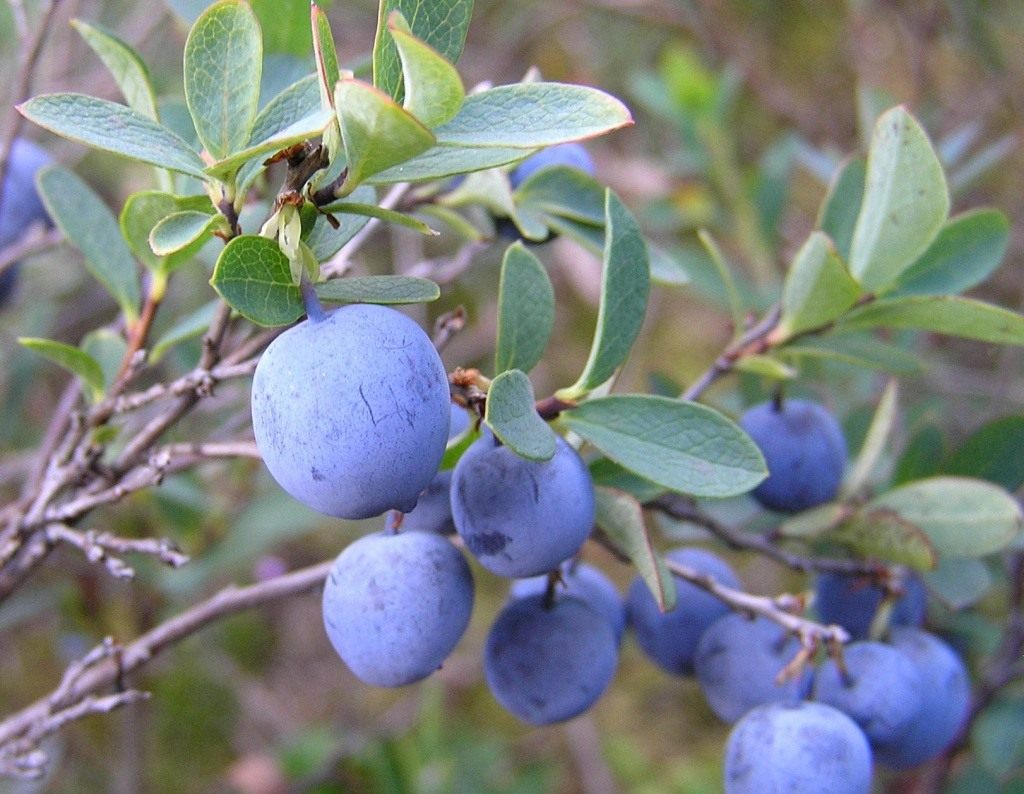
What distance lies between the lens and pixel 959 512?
894 mm

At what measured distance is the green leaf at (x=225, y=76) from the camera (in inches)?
22.3

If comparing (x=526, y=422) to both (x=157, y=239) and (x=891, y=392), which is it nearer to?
(x=157, y=239)

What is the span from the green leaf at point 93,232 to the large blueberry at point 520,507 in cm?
41

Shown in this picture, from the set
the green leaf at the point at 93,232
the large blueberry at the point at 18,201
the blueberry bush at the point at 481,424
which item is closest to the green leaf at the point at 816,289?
the blueberry bush at the point at 481,424

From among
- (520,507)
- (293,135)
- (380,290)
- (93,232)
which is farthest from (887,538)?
(93,232)

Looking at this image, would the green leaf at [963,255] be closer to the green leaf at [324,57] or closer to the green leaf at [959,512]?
the green leaf at [959,512]

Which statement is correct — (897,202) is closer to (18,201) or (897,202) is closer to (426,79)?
(426,79)

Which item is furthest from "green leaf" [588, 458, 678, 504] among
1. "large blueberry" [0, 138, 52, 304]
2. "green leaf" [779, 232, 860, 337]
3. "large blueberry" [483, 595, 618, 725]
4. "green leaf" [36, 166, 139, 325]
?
"large blueberry" [0, 138, 52, 304]

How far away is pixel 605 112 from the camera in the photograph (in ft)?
1.69

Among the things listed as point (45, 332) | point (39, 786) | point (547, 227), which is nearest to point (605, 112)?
point (547, 227)

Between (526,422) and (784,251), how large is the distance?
173 centimetres

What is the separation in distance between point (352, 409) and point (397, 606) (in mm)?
194

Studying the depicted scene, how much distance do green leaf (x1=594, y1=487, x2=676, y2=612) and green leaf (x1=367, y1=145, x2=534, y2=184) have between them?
0.87ft

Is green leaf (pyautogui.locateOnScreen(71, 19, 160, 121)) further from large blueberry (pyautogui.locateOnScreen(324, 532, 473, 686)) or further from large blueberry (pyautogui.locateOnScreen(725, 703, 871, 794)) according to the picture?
large blueberry (pyautogui.locateOnScreen(725, 703, 871, 794))
